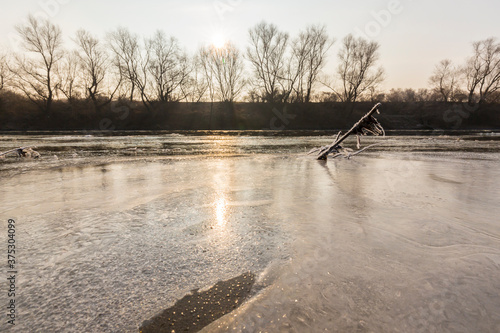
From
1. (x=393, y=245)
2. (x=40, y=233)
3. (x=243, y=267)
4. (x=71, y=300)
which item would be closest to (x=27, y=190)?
(x=40, y=233)

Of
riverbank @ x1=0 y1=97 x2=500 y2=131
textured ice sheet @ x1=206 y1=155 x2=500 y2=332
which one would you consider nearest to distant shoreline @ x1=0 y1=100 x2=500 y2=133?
riverbank @ x1=0 y1=97 x2=500 y2=131

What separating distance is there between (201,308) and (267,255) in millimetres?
748

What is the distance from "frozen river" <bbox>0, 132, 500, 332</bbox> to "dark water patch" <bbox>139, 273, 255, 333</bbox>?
6 cm

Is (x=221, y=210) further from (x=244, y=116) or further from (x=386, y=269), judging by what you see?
(x=244, y=116)

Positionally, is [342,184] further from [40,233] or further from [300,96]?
[300,96]

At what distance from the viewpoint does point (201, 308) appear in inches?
56.6

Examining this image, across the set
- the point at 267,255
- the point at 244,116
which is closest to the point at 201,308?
the point at 267,255

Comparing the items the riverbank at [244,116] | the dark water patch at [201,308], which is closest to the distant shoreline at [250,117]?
the riverbank at [244,116]

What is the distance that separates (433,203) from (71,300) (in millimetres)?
4055

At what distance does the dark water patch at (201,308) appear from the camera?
1.31 metres

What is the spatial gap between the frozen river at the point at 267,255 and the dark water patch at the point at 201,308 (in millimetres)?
56

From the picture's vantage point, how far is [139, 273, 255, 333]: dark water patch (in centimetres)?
131

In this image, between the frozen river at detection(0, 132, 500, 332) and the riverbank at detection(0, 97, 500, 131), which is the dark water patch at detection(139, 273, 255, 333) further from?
the riverbank at detection(0, 97, 500, 131)

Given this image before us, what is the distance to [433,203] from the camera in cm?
349
